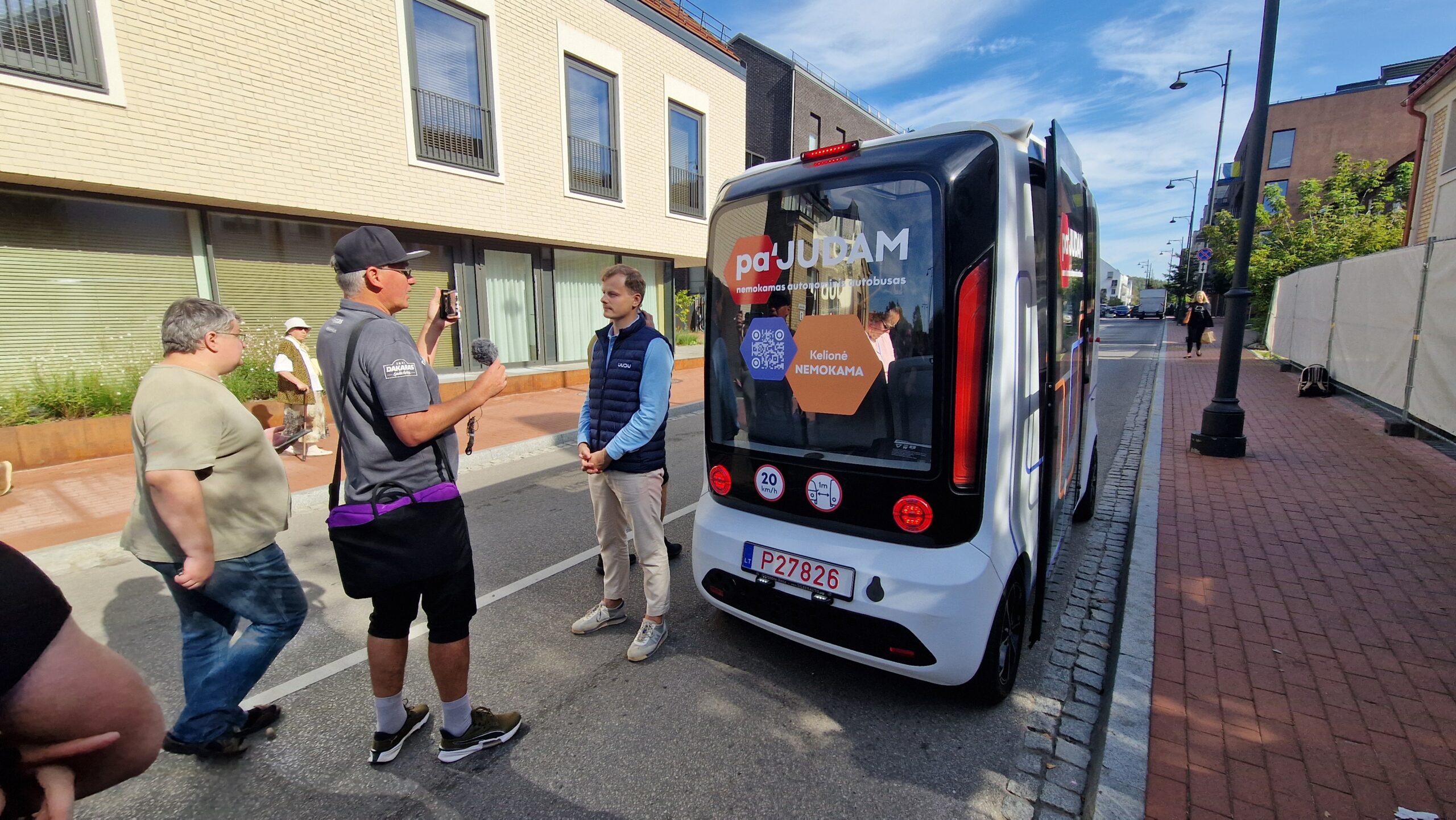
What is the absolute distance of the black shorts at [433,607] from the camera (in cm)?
235

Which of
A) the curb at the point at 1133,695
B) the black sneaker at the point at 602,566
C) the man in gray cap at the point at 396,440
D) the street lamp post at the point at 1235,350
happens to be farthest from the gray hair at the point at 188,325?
the street lamp post at the point at 1235,350

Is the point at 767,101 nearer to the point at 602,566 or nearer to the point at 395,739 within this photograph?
the point at 602,566

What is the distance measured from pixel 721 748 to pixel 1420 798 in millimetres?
2443

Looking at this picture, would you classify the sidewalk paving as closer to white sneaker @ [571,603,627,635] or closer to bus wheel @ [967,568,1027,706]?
white sneaker @ [571,603,627,635]

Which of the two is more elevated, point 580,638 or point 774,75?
point 774,75

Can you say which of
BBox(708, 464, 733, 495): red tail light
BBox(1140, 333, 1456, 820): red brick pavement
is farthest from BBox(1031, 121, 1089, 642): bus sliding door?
BBox(708, 464, 733, 495): red tail light

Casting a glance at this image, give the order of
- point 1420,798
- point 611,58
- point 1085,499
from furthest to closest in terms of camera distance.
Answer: point 611,58
point 1085,499
point 1420,798

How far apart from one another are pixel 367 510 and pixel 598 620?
1.67 metres

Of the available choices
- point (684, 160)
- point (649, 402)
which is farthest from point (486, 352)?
point (684, 160)

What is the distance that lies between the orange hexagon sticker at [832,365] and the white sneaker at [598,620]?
5.41 ft

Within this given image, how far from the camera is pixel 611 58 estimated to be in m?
13.1

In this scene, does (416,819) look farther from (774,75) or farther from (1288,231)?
(1288,231)

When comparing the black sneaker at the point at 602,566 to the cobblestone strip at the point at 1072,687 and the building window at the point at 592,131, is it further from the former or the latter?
the building window at the point at 592,131

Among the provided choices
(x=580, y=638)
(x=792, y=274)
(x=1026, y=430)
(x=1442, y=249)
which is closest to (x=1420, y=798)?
(x=1026, y=430)
